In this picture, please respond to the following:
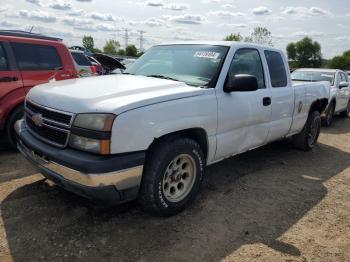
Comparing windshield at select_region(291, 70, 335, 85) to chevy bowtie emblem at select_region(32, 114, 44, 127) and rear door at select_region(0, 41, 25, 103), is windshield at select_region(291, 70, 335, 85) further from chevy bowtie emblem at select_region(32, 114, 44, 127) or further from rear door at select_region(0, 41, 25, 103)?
chevy bowtie emblem at select_region(32, 114, 44, 127)

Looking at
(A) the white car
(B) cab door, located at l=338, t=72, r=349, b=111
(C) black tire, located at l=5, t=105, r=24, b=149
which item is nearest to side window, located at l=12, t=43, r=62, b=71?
(C) black tire, located at l=5, t=105, r=24, b=149

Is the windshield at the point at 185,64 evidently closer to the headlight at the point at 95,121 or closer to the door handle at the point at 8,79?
the headlight at the point at 95,121

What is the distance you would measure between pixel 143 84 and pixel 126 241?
5.13 ft

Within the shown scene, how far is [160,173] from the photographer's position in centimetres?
346

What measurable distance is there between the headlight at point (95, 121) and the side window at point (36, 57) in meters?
3.22

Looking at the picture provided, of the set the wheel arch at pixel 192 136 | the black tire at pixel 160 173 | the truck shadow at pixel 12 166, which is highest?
the wheel arch at pixel 192 136

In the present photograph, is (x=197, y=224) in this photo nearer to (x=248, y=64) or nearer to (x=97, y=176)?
(x=97, y=176)

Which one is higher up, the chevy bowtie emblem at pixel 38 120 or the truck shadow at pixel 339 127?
the chevy bowtie emblem at pixel 38 120

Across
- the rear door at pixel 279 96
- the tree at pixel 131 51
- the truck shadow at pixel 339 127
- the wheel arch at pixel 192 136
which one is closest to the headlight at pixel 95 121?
the wheel arch at pixel 192 136

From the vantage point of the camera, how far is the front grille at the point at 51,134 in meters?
3.30

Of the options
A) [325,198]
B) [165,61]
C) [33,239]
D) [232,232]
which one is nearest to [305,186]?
[325,198]

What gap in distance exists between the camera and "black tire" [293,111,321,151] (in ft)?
22.0

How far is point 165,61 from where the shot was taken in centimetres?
466


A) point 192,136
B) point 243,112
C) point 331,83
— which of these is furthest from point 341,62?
point 192,136
